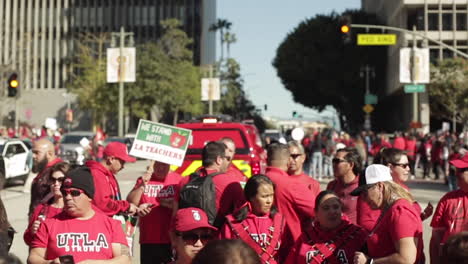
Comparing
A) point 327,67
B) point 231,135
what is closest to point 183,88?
point 327,67

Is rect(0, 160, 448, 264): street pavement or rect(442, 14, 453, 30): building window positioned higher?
rect(442, 14, 453, 30): building window

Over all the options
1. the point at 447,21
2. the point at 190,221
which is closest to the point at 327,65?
the point at 447,21

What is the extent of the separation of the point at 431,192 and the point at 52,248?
1947 cm

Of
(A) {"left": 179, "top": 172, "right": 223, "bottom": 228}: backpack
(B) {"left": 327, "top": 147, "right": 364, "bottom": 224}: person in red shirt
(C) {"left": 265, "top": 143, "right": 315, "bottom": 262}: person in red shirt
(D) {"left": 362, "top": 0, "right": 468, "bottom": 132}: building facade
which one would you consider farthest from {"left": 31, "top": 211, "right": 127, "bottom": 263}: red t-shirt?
(D) {"left": 362, "top": 0, "right": 468, "bottom": 132}: building facade

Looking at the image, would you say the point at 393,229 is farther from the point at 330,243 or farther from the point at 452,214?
the point at 452,214

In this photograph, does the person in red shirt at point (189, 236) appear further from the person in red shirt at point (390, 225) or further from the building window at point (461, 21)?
the building window at point (461, 21)

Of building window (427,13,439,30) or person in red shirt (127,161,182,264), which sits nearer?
person in red shirt (127,161,182,264)

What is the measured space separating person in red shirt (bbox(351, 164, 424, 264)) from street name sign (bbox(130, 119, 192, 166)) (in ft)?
8.74

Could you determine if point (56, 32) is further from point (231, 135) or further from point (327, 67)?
point (231, 135)

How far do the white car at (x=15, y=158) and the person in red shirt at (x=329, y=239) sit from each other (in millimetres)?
19575

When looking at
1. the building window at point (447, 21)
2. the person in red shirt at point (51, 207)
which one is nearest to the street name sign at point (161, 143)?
the person in red shirt at point (51, 207)

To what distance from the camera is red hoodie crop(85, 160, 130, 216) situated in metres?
6.67

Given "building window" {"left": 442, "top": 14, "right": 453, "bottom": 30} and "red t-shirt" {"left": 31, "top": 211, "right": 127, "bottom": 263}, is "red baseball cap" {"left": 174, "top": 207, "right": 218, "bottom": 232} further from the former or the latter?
"building window" {"left": 442, "top": 14, "right": 453, "bottom": 30}

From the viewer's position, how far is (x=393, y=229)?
17.0 feet
